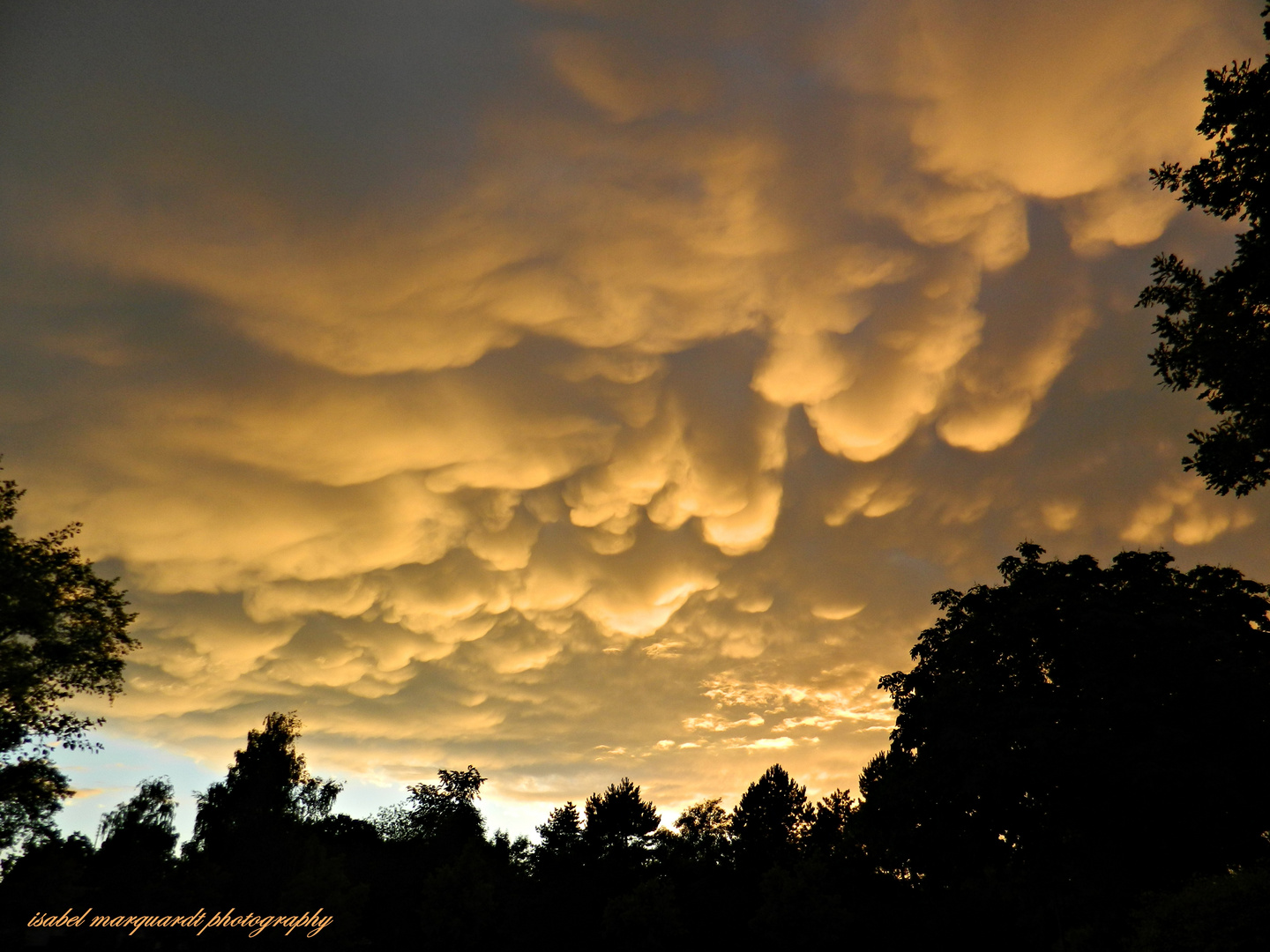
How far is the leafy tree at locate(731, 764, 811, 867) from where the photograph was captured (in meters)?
94.8

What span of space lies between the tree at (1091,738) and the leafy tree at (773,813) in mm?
65175

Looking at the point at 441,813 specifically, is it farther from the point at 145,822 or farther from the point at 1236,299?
the point at 1236,299

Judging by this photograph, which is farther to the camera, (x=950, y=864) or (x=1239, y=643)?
(x=950, y=864)

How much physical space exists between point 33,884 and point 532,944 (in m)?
41.3

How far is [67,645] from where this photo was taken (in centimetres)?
3175

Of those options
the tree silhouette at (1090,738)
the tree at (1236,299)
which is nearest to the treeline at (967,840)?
the tree silhouette at (1090,738)

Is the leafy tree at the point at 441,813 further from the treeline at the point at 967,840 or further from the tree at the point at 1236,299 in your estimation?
the tree at the point at 1236,299

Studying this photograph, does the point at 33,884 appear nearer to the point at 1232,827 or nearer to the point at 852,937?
the point at 852,937

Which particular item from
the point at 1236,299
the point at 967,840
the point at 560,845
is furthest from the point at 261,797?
the point at 1236,299

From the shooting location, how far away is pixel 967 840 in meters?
32.3

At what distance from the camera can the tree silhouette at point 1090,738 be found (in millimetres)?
27625

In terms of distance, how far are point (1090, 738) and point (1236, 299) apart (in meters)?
20.1

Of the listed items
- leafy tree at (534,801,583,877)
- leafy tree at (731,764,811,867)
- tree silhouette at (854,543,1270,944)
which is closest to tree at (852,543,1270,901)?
tree silhouette at (854,543,1270,944)

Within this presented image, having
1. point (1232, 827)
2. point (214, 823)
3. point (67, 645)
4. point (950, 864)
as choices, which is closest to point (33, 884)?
point (214, 823)
